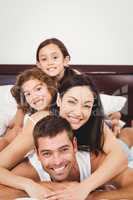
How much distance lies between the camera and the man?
3.64ft

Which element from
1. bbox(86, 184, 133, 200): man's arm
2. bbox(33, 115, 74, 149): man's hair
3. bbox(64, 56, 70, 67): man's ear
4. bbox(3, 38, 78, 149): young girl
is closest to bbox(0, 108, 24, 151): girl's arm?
bbox(3, 38, 78, 149): young girl

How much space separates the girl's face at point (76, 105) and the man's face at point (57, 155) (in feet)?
0.30

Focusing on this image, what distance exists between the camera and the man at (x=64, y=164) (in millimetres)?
1109

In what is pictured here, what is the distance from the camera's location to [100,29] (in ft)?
5.45

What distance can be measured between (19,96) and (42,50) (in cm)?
21

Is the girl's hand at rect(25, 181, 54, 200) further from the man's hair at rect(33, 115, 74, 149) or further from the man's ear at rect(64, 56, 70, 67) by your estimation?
the man's ear at rect(64, 56, 70, 67)

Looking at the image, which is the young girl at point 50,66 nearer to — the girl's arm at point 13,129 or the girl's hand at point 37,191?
the girl's arm at point 13,129

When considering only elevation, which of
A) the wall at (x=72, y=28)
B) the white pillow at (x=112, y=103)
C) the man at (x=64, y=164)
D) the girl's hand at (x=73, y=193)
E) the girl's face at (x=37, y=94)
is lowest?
the girl's hand at (x=73, y=193)

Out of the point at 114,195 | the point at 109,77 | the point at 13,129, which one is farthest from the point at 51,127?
the point at 109,77

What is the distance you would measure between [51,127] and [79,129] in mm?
124

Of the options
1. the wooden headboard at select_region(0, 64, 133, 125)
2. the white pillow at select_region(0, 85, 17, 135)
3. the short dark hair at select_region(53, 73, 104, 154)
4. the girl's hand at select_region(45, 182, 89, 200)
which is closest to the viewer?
the girl's hand at select_region(45, 182, 89, 200)

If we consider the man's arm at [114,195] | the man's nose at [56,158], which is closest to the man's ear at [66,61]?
the man's nose at [56,158]

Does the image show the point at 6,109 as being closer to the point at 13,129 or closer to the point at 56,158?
the point at 13,129

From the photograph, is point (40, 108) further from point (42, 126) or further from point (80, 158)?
point (80, 158)
